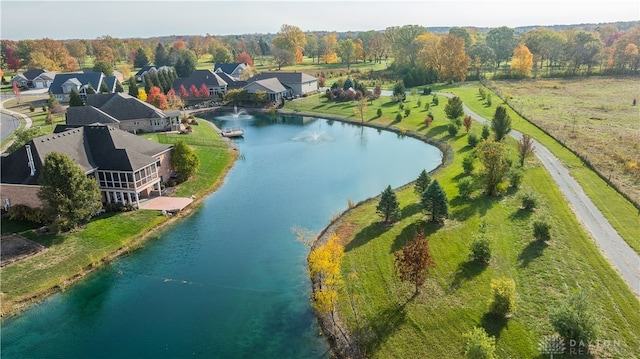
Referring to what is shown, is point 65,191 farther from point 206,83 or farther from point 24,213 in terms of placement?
point 206,83

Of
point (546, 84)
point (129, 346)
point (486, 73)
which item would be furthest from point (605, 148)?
point (486, 73)

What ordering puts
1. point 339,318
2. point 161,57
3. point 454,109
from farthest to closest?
point 161,57 → point 454,109 → point 339,318

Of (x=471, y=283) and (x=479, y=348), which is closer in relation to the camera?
(x=479, y=348)

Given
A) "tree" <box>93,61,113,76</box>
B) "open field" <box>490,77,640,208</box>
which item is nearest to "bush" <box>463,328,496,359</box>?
"open field" <box>490,77,640,208</box>

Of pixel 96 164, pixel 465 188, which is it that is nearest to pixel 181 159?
pixel 96 164

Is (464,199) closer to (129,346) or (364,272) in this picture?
(364,272)

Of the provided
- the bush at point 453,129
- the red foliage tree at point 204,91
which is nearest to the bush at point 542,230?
the bush at point 453,129
